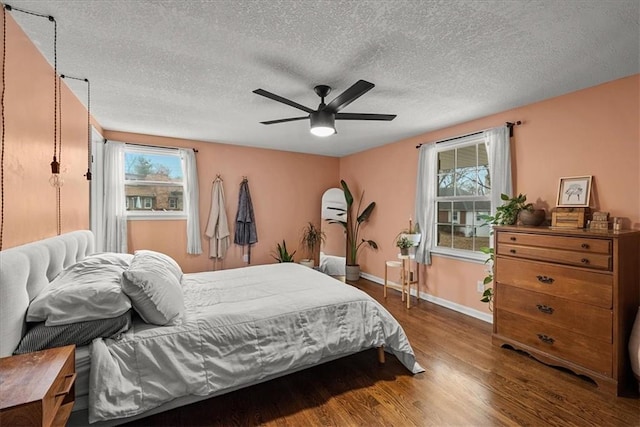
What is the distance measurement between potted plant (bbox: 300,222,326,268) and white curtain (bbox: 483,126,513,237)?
9.93 feet

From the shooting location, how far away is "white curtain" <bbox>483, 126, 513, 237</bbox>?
304cm

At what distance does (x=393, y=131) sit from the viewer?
392 cm

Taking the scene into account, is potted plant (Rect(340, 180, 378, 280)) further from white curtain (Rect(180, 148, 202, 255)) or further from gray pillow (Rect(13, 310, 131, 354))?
gray pillow (Rect(13, 310, 131, 354))

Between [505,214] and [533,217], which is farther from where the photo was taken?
[505,214]

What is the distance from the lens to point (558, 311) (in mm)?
2316

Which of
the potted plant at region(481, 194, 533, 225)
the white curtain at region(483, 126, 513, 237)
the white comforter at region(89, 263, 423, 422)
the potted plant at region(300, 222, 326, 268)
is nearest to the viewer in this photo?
the white comforter at region(89, 263, 423, 422)

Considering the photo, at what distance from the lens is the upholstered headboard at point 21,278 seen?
4.00 feet

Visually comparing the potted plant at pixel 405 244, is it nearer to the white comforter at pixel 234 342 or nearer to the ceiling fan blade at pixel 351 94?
the white comforter at pixel 234 342

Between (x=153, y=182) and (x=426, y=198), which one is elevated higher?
(x=153, y=182)

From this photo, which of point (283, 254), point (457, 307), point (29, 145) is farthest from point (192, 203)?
point (457, 307)

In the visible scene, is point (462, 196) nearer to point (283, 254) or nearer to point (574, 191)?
point (574, 191)

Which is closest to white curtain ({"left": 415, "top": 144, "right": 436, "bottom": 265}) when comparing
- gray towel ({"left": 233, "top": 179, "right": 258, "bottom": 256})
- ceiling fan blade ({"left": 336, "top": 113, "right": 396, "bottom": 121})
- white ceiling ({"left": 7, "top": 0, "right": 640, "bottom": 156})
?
white ceiling ({"left": 7, "top": 0, "right": 640, "bottom": 156})

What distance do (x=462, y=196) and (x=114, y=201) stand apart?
181 inches

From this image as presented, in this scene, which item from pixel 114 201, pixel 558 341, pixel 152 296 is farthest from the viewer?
pixel 114 201
